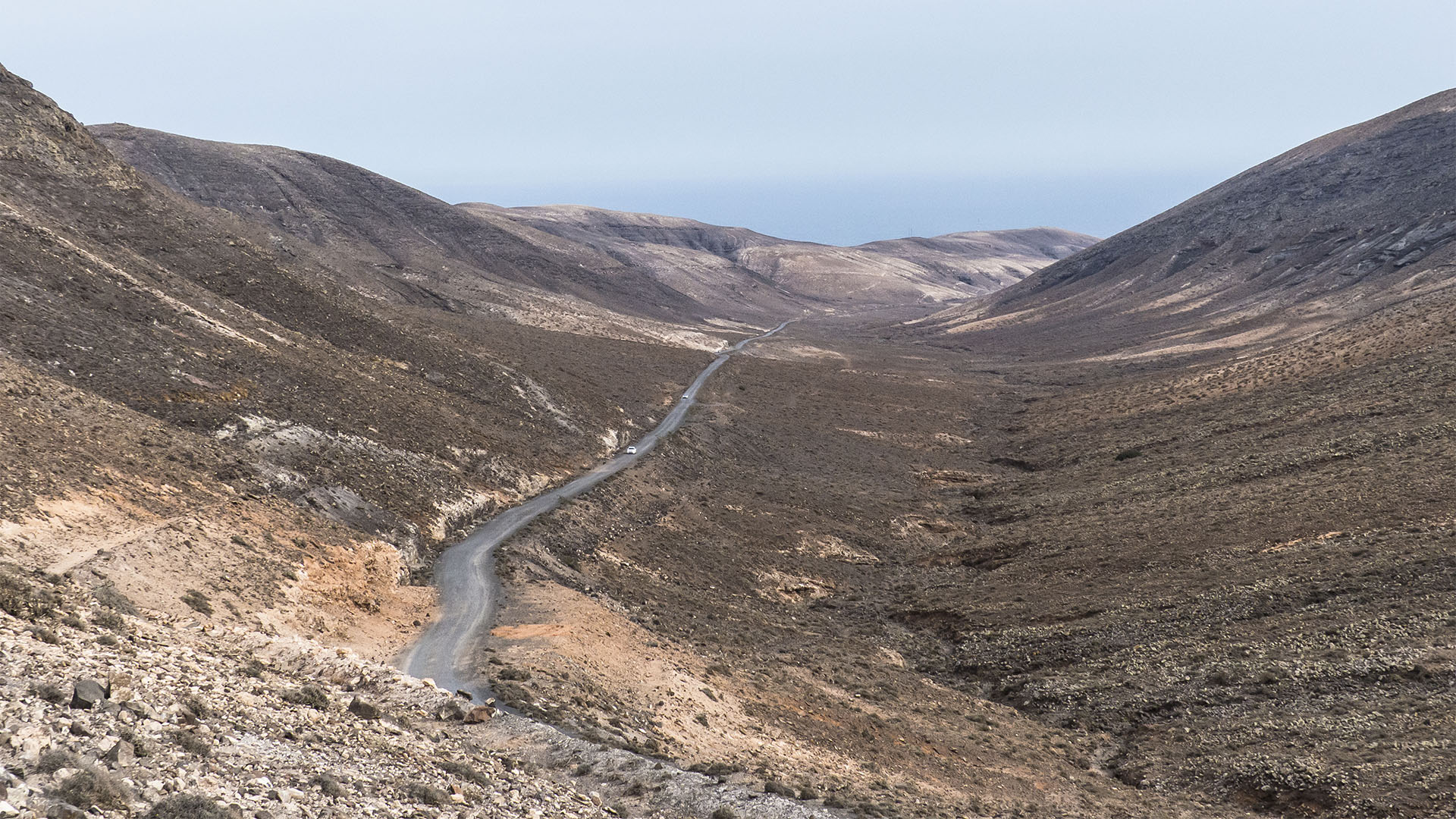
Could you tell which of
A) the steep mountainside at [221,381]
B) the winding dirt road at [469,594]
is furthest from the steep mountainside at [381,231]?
the winding dirt road at [469,594]

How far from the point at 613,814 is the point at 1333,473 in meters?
34.1

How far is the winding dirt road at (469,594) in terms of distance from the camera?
2097cm

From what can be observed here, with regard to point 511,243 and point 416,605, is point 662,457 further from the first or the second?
point 511,243

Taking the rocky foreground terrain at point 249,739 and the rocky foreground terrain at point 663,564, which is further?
the rocky foreground terrain at point 663,564

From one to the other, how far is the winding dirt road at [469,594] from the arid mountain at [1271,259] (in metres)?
64.1

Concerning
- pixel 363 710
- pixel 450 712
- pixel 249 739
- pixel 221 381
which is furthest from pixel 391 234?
pixel 249 739

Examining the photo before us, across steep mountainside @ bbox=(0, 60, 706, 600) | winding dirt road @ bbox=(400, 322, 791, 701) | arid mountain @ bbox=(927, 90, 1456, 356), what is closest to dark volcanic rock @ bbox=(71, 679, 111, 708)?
winding dirt road @ bbox=(400, 322, 791, 701)

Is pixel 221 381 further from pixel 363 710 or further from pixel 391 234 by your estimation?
pixel 391 234

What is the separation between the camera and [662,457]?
48.8 metres

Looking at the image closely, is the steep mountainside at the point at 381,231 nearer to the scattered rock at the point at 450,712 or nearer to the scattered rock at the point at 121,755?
the scattered rock at the point at 450,712

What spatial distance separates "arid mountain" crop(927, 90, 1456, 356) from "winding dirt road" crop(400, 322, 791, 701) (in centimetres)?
6409

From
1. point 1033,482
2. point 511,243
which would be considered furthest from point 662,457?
point 511,243

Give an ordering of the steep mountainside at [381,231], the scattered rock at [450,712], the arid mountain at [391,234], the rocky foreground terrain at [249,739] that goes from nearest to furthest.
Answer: the rocky foreground terrain at [249,739] < the scattered rock at [450,712] < the steep mountainside at [381,231] < the arid mountain at [391,234]

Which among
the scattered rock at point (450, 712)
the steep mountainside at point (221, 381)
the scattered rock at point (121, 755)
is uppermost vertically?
the steep mountainside at point (221, 381)
